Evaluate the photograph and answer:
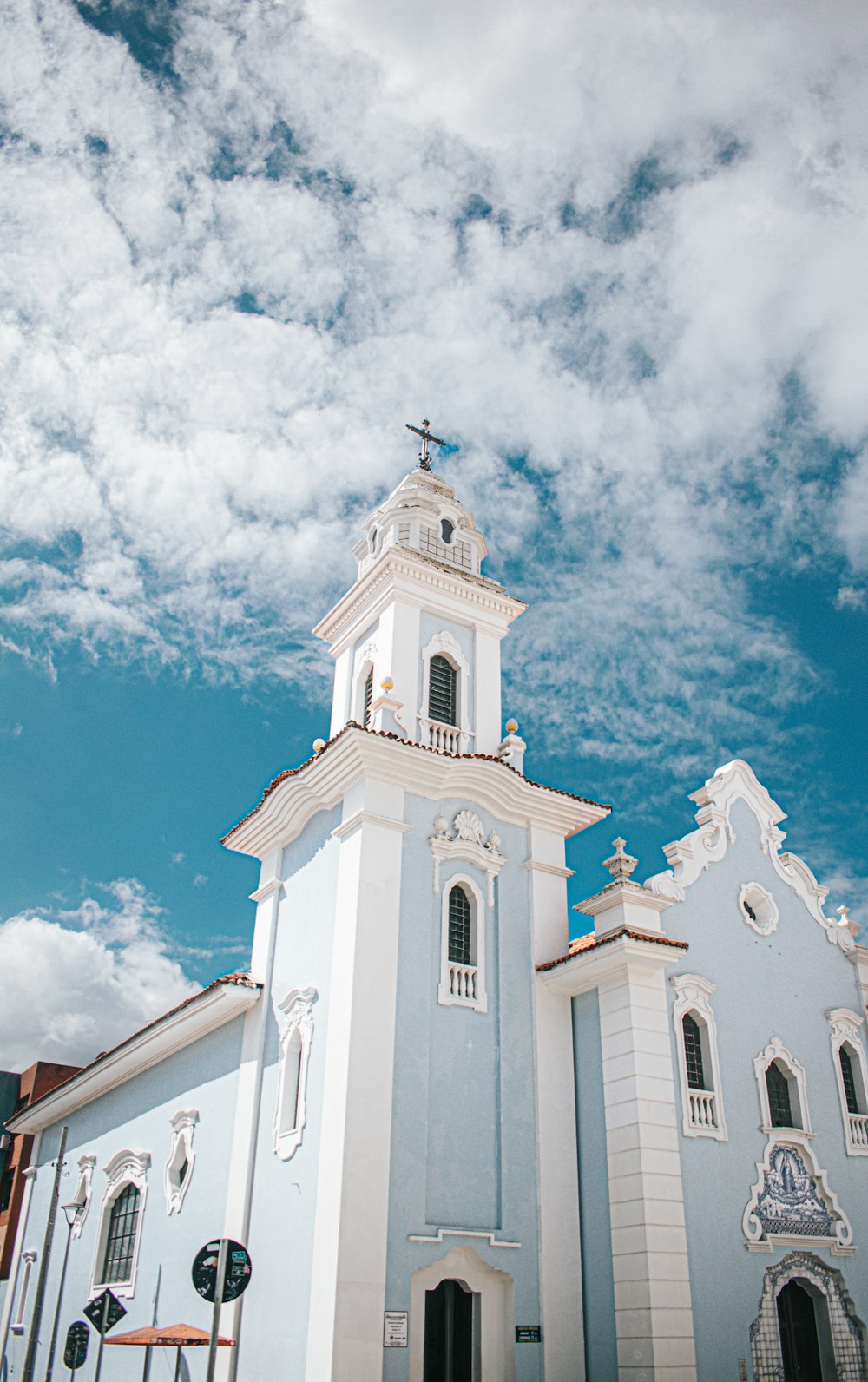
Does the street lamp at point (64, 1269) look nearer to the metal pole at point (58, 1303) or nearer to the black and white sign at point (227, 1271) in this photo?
the metal pole at point (58, 1303)

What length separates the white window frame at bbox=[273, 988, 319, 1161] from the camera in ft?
57.0

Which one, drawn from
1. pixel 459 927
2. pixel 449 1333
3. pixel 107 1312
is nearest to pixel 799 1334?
pixel 449 1333

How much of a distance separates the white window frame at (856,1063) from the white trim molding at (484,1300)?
291 inches

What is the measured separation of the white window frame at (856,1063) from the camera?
1978 centimetres

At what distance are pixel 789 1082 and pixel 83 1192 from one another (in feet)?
56.3

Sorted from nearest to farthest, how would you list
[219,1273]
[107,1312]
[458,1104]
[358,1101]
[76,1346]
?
1. [219,1273]
2. [358,1101]
3. [107,1312]
4. [458,1104]
5. [76,1346]

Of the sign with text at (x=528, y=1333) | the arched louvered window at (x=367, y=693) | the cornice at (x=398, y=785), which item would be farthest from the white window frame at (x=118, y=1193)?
the arched louvered window at (x=367, y=693)

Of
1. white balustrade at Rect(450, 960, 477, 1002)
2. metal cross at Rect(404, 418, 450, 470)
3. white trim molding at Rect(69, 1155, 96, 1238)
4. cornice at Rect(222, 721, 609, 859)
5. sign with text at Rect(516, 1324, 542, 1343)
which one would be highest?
metal cross at Rect(404, 418, 450, 470)

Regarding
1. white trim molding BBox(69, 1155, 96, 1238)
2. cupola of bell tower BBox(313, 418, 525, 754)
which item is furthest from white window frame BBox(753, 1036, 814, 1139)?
white trim molding BBox(69, 1155, 96, 1238)

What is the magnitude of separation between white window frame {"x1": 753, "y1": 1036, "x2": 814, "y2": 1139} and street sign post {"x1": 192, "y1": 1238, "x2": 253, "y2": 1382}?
35.6ft

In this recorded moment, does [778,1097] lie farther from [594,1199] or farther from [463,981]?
[463,981]

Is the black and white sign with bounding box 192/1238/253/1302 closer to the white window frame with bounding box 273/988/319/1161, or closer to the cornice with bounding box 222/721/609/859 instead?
the white window frame with bounding box 273/988/319/1161

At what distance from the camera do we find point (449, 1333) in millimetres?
15984

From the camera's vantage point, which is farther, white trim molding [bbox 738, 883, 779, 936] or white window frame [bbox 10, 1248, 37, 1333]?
white window frame [bbox 10, 1248, 37, 1333]
